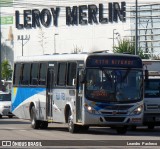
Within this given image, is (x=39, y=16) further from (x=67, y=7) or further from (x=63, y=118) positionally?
(x=63, y=118)

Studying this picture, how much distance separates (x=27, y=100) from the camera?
113 ft

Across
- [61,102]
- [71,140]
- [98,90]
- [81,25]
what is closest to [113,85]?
[98,90]

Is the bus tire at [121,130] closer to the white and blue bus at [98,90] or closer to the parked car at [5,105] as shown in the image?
the white and blue bus at [98,90]

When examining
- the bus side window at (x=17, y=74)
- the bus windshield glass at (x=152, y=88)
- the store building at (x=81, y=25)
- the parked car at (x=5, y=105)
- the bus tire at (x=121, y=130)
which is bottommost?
the parked car at (x=5, y=105)

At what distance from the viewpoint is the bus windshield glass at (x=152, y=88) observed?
33.7 metres

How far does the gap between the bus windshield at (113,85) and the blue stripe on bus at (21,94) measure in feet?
11.1

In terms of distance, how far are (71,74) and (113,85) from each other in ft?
5.48

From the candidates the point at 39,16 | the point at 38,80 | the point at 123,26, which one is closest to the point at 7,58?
the point at 39,16

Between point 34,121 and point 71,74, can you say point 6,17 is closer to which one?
point 34,121

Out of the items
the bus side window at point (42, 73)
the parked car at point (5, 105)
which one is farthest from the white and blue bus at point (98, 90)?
the parked car at point (5, 105)

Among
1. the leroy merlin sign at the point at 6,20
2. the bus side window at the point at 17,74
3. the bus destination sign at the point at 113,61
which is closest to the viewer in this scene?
the bus destination sign at the point at 113,61

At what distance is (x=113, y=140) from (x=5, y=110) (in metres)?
22.2

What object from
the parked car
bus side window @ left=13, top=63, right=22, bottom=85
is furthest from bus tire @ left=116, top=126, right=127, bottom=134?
the parked car

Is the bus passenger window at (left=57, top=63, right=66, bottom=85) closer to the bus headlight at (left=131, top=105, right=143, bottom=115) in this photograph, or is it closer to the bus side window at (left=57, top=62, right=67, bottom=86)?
the bus side window at (left=57, top=62, right=67, bottom=86)
